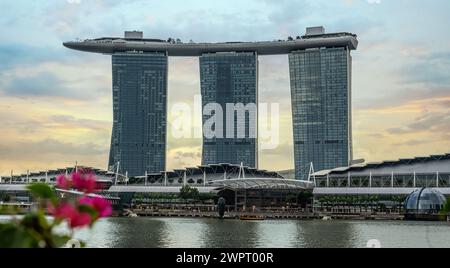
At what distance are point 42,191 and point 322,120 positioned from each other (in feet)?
211

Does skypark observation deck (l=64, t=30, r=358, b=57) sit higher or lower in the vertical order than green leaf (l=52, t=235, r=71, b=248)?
higher

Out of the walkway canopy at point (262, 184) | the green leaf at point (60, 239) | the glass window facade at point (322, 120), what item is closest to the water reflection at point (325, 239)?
the green leaf at point (60, 239)

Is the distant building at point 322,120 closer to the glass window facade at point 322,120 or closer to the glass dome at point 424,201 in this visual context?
the glass window facade at point 322,120

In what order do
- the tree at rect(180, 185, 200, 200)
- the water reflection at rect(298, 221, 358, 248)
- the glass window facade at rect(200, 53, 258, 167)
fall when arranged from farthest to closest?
the glass window facade at rect(200, 53, 258, 167)
the tree at rect(180, 185, 200, 200)
the water reflection at rect(298, 221, 358, 248)

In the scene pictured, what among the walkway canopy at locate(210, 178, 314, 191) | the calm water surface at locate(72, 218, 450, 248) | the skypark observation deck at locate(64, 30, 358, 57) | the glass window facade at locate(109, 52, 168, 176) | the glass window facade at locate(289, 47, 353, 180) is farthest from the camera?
the skypark observation deck at locate(64, 30, 358, 57)

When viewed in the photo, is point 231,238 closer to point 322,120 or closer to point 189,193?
point 189,193

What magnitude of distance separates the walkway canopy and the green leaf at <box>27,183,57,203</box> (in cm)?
5243

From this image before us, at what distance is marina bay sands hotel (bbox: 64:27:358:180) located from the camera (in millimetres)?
65312

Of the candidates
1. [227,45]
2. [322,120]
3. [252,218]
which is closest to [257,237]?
[252,218]

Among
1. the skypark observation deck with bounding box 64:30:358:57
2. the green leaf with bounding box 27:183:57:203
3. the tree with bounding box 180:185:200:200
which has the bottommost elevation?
the green leaf with bounding box 27:183:57:203

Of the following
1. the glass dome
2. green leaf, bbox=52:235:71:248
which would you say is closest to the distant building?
the glass dome

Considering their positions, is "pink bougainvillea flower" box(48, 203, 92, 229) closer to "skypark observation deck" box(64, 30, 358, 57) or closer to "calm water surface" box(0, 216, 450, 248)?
"calm water surface" box(0, 216, 450, 248)

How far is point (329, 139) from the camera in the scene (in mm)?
65625

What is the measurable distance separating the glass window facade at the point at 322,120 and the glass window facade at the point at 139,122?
13.1 meters
